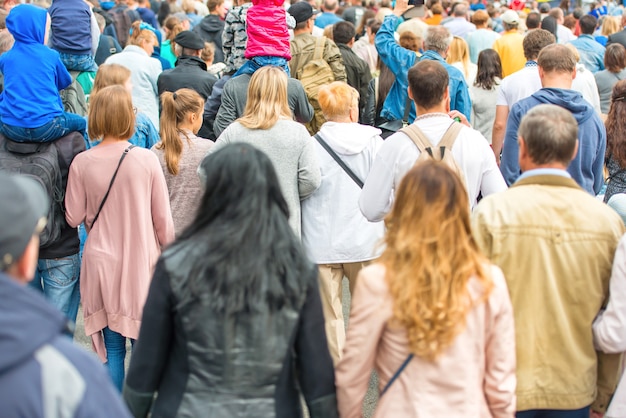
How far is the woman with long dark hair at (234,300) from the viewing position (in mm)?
2842

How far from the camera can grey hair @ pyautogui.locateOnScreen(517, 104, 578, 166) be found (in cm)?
352

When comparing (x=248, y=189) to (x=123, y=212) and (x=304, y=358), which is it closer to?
(x=304, y=358)

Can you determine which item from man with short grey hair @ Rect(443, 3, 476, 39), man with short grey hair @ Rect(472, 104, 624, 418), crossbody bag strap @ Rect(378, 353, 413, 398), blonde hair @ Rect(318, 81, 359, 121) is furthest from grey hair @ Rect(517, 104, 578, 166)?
man with short grey hair @ Rect(443, 3, 476, 39)

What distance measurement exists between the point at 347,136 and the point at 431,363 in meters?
2.63

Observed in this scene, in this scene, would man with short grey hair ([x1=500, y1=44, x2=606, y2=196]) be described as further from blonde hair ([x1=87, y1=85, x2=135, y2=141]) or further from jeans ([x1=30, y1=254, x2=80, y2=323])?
Answer: jeans ([x1=30, y1=254, x2=80, y2=323])

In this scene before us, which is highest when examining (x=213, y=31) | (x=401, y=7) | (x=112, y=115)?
(x=401, y=7)

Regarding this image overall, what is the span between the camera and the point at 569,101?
539cm

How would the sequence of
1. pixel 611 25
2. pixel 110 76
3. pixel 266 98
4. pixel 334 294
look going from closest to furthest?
pixel 266 98 → pixel 334 294 → pixel 110 76 → pixel 611 25

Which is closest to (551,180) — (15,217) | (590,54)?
(15,217)

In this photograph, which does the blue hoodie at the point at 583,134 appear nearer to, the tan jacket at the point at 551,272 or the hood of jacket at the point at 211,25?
the tan jacket at the point at 551,272

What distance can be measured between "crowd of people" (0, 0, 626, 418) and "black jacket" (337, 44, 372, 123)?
→ 1.99 m

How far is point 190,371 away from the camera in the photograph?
290cm

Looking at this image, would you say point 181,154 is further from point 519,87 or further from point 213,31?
point 213,31

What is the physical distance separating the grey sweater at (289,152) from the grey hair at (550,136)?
1.85m
